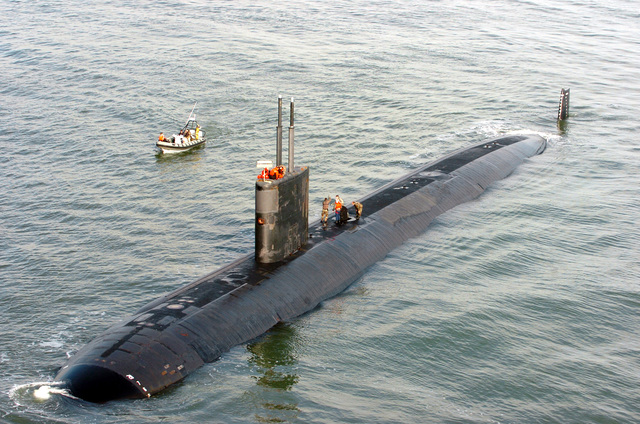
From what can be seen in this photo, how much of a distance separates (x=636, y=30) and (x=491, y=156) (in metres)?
40.5

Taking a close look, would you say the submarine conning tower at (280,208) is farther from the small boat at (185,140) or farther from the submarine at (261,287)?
the small boat at (185,140)

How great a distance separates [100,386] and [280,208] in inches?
302

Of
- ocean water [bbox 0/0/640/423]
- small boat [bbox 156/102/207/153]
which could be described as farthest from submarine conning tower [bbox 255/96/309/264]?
small boat [bbox 156/102/207/153]

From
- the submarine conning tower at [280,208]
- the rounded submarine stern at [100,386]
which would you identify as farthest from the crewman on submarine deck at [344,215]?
the rounded submarine stern at [100,386]

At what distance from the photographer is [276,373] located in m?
18.9

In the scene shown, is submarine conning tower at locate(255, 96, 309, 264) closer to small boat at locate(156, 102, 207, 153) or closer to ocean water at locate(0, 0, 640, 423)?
ocean water at locate(0, 0, 640, 423)

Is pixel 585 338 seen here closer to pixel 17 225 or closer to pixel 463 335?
pixel 463 335

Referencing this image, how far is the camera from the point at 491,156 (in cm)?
3675

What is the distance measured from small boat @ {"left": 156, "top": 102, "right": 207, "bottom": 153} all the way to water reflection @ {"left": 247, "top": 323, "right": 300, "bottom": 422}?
67.8 ft

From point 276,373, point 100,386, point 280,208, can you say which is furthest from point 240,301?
point 100,386

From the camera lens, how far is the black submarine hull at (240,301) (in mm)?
16812

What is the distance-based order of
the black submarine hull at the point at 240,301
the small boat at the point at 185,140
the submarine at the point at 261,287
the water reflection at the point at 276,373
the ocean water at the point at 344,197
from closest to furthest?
1. the black submarine hull at the point at 240,301
2. the submarine at the point at 261,287
3. the water reflection at the point at 276,373
4. the ocean water at the point at 344,197
5. the small boat at the point at 185,140

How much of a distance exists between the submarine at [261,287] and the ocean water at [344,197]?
19.8 inches

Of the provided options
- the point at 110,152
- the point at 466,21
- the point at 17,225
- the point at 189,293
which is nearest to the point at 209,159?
the point at 110,152
